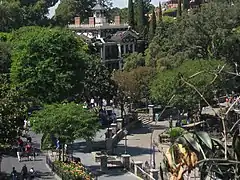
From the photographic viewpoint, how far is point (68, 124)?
30.3 meters

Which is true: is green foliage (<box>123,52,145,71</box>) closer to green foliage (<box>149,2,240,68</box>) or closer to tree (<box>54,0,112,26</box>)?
green foliage (<box>149,2,240,68</box>)

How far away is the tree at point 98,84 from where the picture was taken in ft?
160

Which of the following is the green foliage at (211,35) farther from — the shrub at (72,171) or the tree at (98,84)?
the shrub at (72,171)

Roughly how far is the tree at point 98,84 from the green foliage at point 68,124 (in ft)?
57.2

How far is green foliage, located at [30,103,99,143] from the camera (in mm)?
30016

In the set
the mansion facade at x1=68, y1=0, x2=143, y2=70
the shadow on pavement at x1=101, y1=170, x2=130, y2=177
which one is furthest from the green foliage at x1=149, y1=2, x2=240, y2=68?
the shadow on pavement at x1=101, y1=170, x2=130, y2=177

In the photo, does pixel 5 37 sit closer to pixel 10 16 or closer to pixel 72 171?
pixel 10 16

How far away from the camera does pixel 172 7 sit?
141500 millimetres

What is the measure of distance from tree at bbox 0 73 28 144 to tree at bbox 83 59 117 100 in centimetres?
2125

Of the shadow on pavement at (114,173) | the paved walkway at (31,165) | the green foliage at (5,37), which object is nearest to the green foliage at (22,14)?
the green foliage at (5,37)

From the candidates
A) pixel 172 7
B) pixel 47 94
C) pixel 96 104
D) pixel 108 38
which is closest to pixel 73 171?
pixel 47 94

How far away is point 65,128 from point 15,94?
426 cm

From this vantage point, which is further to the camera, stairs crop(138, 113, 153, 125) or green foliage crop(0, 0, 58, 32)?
green foliage crop(0, 0, 58, 32)

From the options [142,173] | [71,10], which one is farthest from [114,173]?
[71,10]
